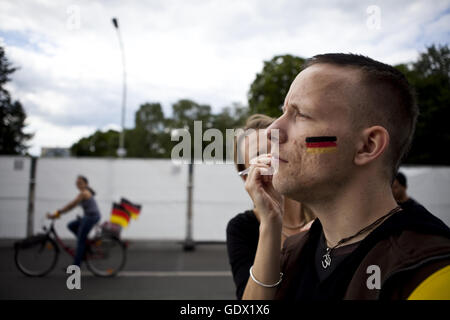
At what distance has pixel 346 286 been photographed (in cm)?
79

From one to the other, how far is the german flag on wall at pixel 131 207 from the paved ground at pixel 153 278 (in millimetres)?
936

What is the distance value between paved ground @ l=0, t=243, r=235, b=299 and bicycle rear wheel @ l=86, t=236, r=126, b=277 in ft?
0.60

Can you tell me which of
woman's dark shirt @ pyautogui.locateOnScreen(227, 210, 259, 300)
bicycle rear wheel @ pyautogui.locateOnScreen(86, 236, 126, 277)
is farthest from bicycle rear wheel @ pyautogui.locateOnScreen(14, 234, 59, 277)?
woman's dark shirt @ pyautogui.locateOnScreen(227, 210, 259, 300)

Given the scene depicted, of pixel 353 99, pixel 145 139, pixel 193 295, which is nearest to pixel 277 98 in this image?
pixel 353 99

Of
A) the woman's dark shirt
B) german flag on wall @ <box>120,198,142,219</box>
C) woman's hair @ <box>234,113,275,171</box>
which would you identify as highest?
woman's hair @ <box>234,113,275,171</box>

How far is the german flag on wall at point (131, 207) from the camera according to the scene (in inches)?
345

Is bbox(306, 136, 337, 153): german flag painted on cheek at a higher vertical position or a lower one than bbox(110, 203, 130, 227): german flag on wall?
higher

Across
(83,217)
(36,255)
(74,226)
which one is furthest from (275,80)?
(36,255)

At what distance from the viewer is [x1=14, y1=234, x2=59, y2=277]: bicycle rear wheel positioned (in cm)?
602

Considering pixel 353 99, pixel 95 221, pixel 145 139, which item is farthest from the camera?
pixel 145 139

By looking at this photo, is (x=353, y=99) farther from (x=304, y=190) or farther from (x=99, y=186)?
(x=99, y=186)

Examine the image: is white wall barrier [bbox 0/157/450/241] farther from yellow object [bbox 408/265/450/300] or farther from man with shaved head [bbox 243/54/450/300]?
yellow object [bbox 408/265/450/300]

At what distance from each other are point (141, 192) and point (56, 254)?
10.8 ft
